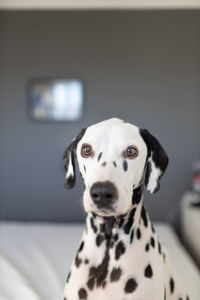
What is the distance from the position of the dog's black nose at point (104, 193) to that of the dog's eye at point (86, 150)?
0.37 ft

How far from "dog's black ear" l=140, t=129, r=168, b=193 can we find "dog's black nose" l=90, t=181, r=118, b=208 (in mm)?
158

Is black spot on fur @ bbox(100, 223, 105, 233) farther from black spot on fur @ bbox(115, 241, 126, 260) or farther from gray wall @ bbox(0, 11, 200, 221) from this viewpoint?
gray wall @ bbox(0, 11, 200, 221)

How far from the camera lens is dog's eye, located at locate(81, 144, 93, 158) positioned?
81 centimetres

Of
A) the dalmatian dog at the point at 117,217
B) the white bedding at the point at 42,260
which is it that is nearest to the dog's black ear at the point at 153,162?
the dalmatian dog at the point at 117,217

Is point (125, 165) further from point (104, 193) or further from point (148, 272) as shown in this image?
point (148, 272)

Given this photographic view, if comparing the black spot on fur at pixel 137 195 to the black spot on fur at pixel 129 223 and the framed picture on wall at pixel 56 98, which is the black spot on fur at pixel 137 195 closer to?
the black spot on fur at pixel 129 223

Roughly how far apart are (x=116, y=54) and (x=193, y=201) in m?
1.63

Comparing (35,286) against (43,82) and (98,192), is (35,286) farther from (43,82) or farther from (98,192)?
(43,82)

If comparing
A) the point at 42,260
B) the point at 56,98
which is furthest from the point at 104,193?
the point at 56,98

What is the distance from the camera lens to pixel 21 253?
1.97 metres

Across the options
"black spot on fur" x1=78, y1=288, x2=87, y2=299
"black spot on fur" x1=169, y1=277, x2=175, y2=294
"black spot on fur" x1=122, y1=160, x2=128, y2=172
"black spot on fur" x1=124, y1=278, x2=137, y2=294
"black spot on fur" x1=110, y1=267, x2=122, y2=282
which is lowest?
"black spot on fur" x1=169, y1=277, x2=175, y2=294

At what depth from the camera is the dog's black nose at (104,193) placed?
2.33 ft

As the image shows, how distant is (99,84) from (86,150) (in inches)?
109

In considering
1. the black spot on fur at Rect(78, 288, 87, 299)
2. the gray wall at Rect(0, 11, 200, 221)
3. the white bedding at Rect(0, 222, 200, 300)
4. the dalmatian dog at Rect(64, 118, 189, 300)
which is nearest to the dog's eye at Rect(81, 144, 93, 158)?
the dalmatian dog at Rect(64, 118, 189, 300)
